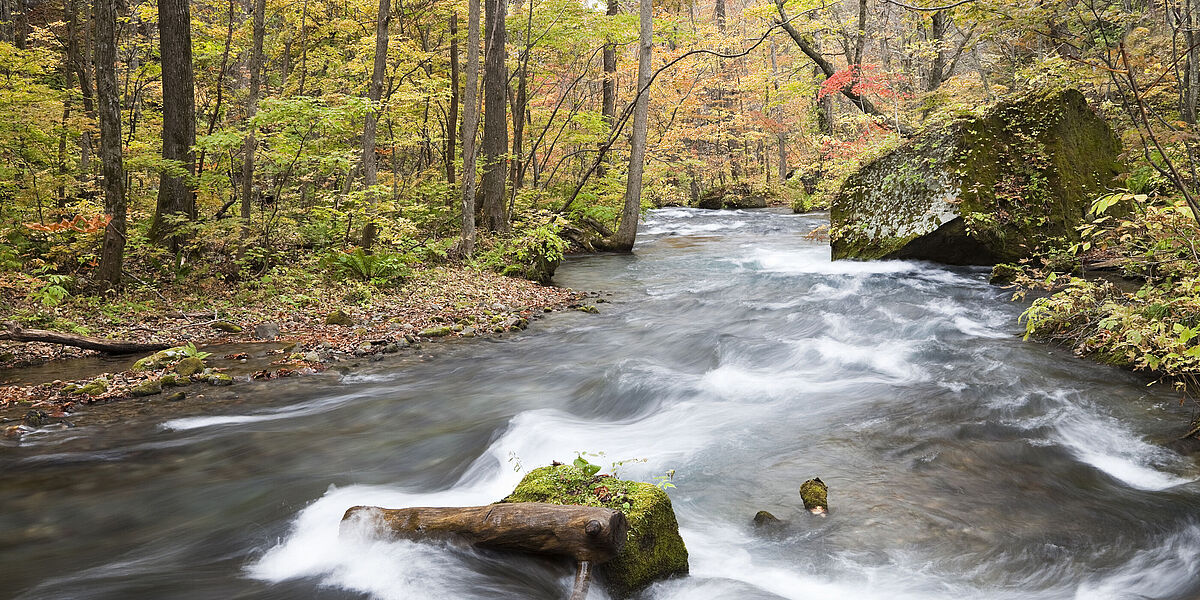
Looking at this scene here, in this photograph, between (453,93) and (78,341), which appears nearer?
(78,341)

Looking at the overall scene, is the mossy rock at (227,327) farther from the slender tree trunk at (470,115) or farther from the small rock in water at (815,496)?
the small rock in water at (815,496)

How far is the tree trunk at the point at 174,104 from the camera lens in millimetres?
10859

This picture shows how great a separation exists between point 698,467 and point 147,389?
17.3ft

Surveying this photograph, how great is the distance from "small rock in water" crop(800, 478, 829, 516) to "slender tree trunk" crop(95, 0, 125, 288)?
29.6ft

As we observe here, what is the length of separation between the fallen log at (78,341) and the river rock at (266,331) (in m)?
1.08

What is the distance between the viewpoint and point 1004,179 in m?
11.3

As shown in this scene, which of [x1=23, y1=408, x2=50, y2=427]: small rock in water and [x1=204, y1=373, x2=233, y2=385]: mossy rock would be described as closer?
[x1=23, y1=408, x2=50, y2=427]: small rock in water

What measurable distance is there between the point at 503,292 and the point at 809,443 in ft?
23.3

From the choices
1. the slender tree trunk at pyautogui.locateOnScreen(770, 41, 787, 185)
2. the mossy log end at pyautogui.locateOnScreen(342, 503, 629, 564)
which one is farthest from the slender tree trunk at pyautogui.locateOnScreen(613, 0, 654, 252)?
the slender tree trunk at pyautogui.locateOnScreen(770, 41, 787, 185)

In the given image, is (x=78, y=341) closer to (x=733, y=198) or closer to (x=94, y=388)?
(x=94, y=388)

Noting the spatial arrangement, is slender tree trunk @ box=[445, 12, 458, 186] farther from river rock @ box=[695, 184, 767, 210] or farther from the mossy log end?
river rock @ box=[695, 184, 767, 210]

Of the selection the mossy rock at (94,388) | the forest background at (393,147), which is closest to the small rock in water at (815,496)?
the forest background at (393,147)

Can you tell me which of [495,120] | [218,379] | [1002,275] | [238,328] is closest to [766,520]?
[218,379]

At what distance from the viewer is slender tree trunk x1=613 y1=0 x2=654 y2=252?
16.0m
